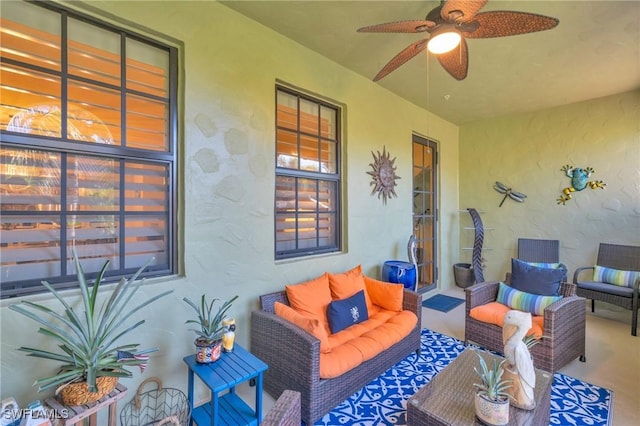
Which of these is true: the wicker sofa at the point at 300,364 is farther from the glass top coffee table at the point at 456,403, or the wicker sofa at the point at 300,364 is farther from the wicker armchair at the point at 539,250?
the wicker armchair at the point at 539,250

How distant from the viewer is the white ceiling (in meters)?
2.27

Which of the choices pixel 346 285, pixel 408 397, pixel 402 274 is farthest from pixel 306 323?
pixel 402 274

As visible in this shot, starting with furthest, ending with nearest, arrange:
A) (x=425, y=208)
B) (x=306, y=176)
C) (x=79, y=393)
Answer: (x=425, y=208), (x=306, y=176), (x=79, y=393)

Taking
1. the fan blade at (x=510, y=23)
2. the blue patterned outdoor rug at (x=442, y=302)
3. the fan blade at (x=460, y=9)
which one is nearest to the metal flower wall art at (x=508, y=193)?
the blue patterned outdoor rug at (x=442, y=302)

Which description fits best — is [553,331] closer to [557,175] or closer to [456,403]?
[456,403]

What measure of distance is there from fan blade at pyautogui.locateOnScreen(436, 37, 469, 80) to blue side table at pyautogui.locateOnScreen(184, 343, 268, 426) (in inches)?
101

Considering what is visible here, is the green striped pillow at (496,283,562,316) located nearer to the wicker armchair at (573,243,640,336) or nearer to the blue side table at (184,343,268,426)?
the wicker armchair at (573,243,640,336)

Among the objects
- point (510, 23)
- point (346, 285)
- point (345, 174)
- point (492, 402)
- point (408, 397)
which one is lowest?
point (408, 397)

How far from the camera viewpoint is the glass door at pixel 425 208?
182 inches

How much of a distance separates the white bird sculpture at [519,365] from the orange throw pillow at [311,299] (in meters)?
1.28

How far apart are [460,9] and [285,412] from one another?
2.21 meters

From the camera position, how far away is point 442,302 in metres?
4.39

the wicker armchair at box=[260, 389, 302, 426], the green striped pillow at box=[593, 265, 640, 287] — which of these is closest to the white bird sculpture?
the wicker armchair at box=[260, 389, 302, 426]

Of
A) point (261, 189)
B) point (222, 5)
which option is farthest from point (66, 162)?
point (222, 5)
